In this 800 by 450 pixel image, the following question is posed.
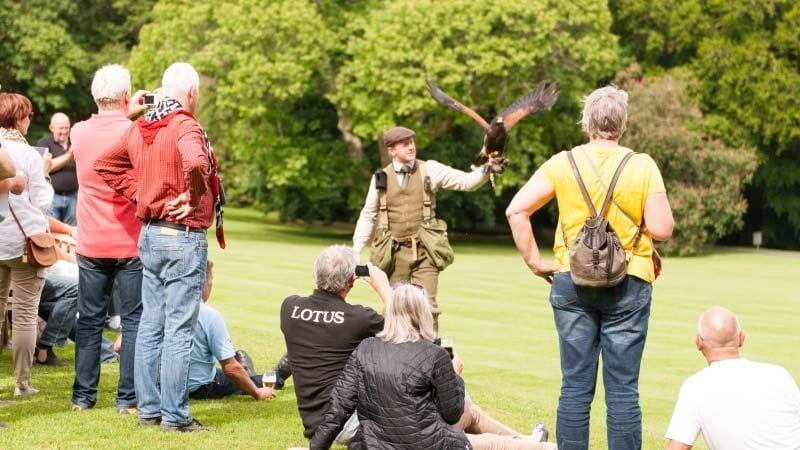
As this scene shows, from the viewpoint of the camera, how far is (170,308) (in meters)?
7.26

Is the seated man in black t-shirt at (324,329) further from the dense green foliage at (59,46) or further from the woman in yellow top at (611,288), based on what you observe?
the dense green foliage at (59,46)

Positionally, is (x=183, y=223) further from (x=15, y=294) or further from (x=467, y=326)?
(x=467, y=326)

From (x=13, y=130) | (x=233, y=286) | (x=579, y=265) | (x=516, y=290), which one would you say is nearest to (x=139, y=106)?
(x=13, y=130)

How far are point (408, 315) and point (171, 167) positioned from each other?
206cm

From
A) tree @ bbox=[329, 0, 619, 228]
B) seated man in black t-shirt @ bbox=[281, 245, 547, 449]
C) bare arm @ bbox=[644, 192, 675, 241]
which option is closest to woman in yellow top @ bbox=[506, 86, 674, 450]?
bare arm @ bbox=[644, 192, 675, 241]

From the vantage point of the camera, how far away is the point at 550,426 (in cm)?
871

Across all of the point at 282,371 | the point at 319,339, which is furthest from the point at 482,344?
the point at 319,339

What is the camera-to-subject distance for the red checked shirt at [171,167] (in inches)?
279

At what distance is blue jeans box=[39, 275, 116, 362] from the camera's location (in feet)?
31.7

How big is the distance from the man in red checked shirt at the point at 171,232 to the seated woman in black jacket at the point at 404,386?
1.55 metres

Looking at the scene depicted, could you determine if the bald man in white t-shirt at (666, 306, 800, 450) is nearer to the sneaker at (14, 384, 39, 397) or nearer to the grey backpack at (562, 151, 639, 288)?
the grey backpack at (562, 151, 639, 288)

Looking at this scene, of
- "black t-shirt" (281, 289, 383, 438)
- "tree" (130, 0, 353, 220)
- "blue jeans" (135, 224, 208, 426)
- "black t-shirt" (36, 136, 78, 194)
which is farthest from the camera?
"tree" (130, 0, 353, 220)

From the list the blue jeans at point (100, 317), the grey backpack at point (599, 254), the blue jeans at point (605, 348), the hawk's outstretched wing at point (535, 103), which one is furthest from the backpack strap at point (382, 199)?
the grey backpack at point (599, 254)

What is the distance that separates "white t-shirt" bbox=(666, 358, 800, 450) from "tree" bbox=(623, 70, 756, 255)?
3421 centimetres
